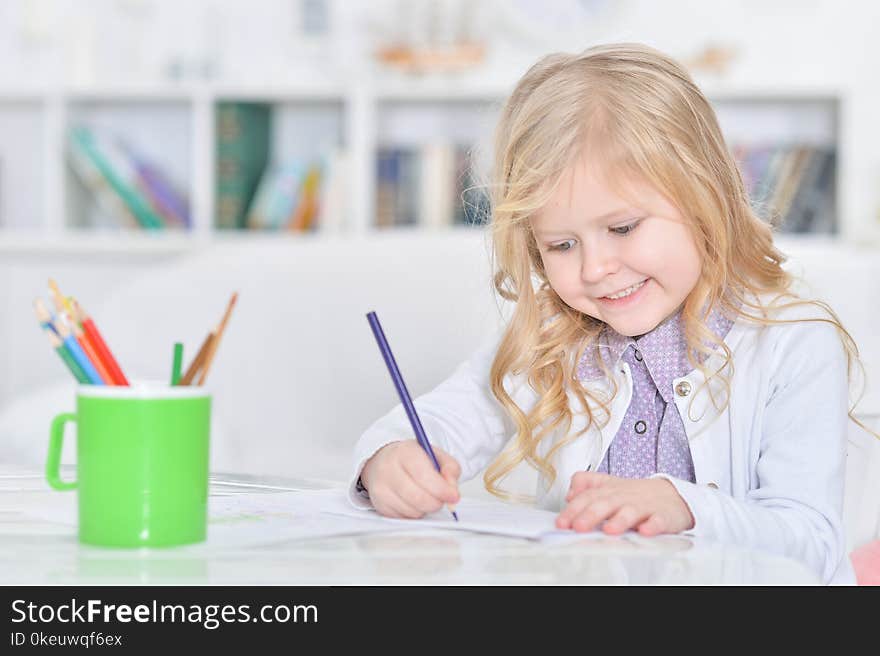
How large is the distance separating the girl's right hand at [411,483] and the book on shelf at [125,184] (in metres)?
2.46

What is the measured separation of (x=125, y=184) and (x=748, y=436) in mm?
2544

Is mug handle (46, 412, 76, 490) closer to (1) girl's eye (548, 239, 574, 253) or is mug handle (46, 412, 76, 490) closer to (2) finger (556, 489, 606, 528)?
(2) finger (556, 489, 606, 528)

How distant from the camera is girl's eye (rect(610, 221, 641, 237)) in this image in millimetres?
917

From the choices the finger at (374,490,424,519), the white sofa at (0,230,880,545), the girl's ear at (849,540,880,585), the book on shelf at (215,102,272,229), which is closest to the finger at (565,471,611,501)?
the finger at (374,490,424,519)

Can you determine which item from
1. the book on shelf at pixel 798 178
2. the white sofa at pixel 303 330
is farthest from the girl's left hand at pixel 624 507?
the book on shelf at pixel 798 178

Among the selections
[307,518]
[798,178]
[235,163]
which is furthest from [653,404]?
[235,163]

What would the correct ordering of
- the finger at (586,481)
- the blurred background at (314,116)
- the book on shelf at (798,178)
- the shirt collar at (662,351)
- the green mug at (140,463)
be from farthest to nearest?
the blurred background at (314,116), the book on shelf at (798,178), the shirt collar at (662,351), the finger at (586,481), the green mug at (140,463)

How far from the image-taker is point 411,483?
2.56 ft

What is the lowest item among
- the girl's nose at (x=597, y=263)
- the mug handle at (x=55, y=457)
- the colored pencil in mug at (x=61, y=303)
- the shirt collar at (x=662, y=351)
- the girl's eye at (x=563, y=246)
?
the mug handle at (x=55, y=457)

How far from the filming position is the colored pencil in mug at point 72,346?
63 cm

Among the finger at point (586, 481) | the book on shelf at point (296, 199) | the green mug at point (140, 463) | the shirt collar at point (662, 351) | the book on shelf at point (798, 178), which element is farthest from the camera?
the book on shelf at point (296, 199)

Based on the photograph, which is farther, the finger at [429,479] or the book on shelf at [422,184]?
the book on shelf at [422,184]

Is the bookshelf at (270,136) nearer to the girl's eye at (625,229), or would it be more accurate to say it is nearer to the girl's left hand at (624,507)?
the girl's eye at (625,229)

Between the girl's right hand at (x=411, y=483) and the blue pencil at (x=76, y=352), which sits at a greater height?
the blue pencil at (x=76, y=352)
